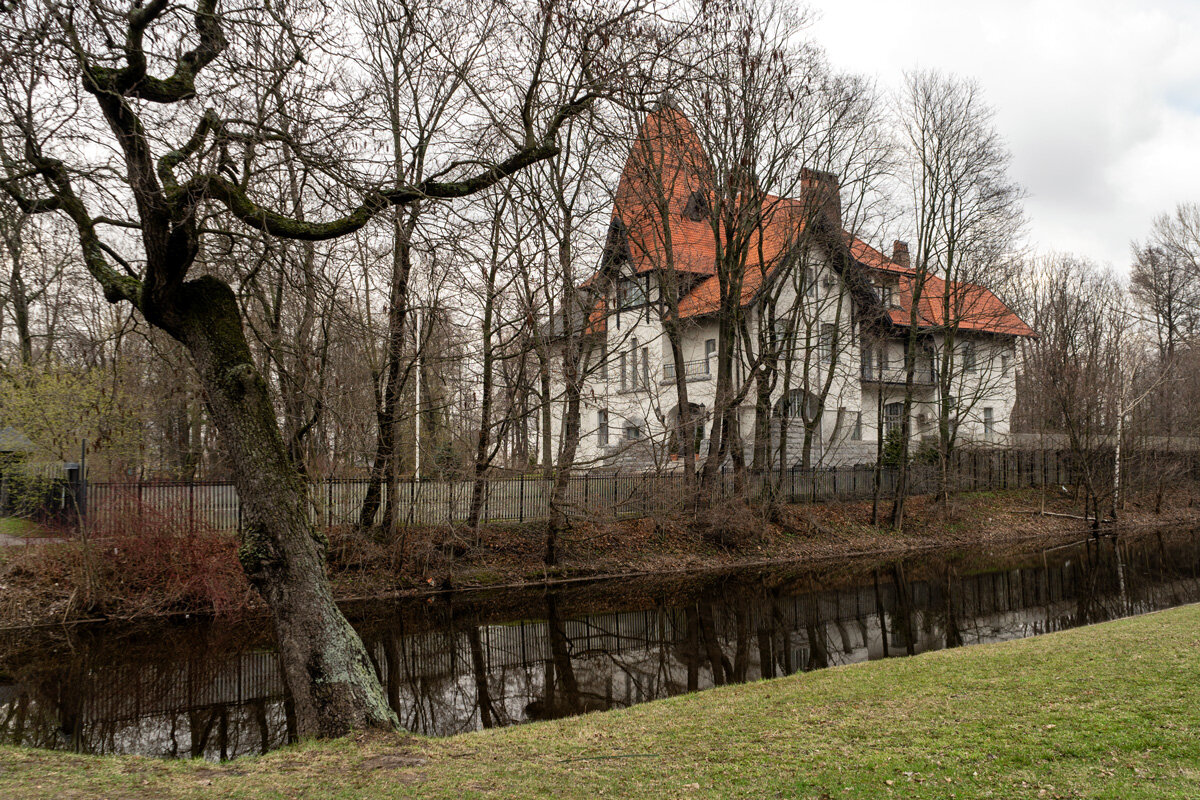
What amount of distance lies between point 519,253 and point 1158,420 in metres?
36.2

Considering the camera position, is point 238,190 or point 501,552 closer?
point 238,190

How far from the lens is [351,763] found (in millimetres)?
6535

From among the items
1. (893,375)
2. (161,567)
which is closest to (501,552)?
(161,567)

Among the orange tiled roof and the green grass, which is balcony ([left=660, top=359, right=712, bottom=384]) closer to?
the orange tiled roof

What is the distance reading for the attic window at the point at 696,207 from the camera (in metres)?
26.0

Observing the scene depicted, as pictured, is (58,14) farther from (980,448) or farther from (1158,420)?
(1158,420)

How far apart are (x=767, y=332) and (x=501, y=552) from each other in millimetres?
12065

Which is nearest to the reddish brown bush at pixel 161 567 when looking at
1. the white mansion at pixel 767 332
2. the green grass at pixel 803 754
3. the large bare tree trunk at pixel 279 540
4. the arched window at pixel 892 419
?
the white mansion at pixel 767 332

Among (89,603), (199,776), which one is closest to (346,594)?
(89,603)

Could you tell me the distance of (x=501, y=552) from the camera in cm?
2106

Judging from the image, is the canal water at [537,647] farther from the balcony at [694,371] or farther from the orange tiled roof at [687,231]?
the balcony at [694,371]

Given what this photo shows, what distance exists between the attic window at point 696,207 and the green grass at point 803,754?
63.8ft

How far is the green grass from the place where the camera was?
18.4 feet

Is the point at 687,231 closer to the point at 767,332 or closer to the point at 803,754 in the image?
the point at 767,332
